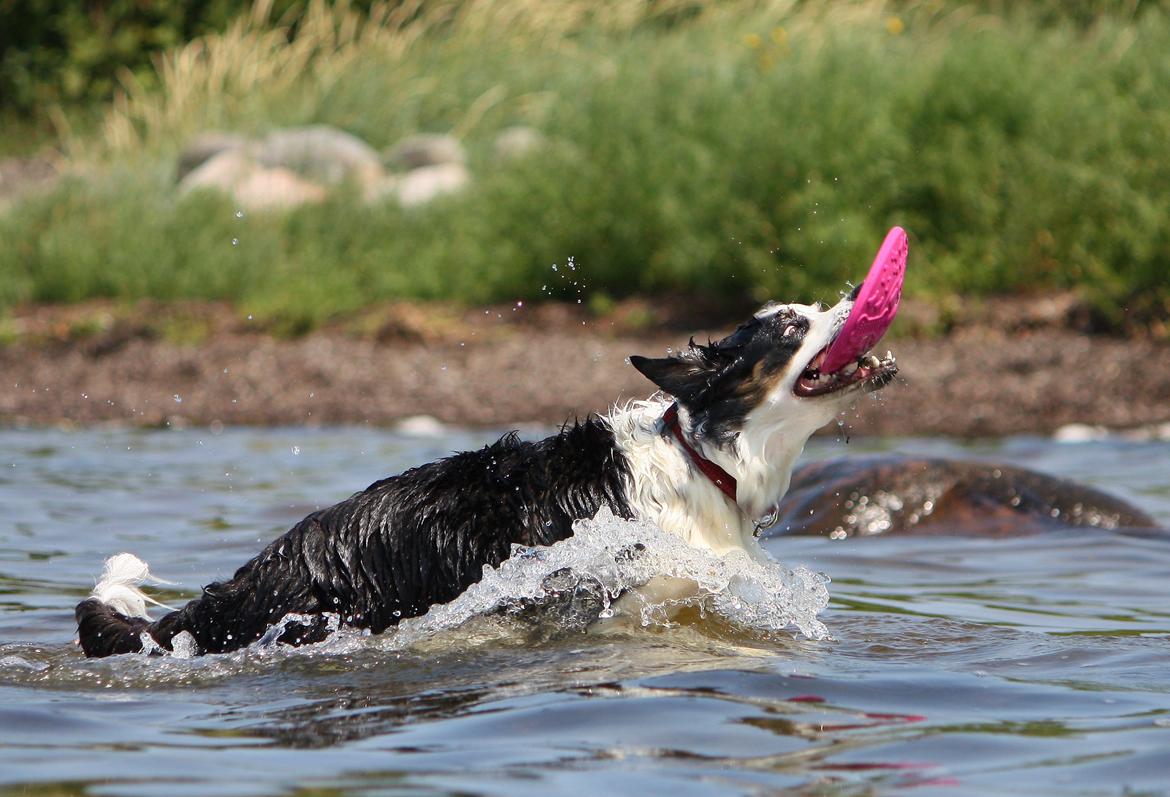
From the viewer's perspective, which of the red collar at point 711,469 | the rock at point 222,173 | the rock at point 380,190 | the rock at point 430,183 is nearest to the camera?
the red collar at point 711,469

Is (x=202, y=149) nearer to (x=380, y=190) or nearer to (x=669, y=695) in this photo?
(x=380, y=190)

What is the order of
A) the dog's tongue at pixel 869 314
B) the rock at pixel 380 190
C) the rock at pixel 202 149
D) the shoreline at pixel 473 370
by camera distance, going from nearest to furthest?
the dog's tongue at pixel 869 314 < the shoreline at pixel 473 370 < the rock at pixel 380 190 < the rock at pixel 202 149

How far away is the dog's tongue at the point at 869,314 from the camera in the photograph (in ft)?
16.4

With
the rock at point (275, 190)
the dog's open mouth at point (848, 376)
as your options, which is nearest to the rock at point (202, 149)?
the rock at point (275, 190)

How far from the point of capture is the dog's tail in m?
5.07

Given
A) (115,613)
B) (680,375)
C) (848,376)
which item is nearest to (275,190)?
(115,613)

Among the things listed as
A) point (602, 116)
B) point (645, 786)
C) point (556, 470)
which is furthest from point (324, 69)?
point (645, 786)

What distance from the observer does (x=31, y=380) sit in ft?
42.0

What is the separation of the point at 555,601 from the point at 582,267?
10.0 meters

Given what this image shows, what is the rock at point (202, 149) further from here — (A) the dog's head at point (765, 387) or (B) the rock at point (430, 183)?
(A) the dog's head at point (765, 387)

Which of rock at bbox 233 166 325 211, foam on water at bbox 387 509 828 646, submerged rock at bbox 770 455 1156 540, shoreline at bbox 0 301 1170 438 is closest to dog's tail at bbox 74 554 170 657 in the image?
foam on water at bbox 387 509 828 646

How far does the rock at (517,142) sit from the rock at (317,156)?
4.42 ft

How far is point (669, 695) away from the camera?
14.9 ft

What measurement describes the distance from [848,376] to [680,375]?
1.79ft
